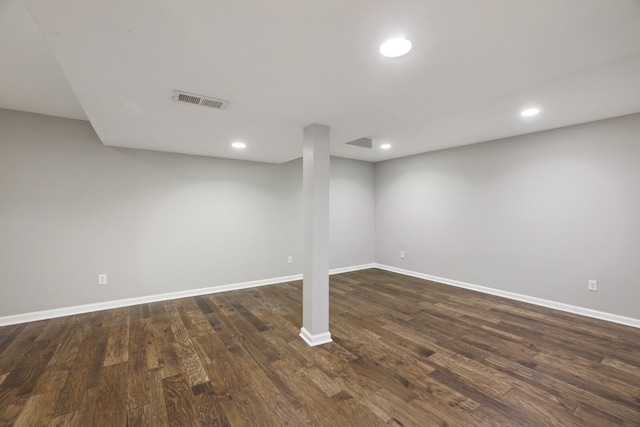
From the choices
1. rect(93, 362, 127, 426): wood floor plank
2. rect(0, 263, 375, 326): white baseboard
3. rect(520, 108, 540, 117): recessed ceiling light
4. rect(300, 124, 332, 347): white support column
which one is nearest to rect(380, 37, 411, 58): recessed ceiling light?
rect(300, 124, 332, 347): white support column

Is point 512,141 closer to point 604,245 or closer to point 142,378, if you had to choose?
point 604,245

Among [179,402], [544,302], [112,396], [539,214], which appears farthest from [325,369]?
[539,214]

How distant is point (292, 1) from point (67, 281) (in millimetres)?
4276

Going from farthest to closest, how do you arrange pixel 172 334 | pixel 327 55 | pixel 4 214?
pixel 4 214 → pixel 172 334 → pixel 327 55

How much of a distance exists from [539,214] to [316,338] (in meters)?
3.49

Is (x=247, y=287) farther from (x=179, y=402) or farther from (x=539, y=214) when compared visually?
(x=539, y=214)

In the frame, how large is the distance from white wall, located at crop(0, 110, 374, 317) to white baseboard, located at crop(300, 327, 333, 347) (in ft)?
7.52

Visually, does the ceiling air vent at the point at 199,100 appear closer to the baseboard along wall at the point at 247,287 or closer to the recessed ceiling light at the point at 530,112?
the baseboard along wall at the point at 247,287

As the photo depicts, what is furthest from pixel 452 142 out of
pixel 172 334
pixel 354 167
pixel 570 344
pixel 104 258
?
pixel 104 258

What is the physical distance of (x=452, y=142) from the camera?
14.0 feet

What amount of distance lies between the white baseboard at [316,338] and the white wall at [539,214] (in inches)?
118

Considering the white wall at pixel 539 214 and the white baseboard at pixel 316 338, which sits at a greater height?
the white wall at pixel 539 214

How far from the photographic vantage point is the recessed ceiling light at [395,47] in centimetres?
146

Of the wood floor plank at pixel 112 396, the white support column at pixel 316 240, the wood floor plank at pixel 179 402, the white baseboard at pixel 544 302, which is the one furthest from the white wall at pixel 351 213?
the wood floor plank at pixel 112 396
